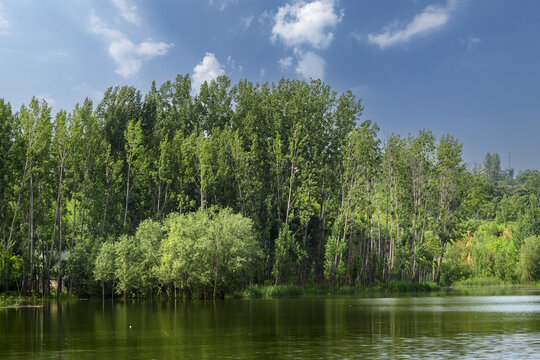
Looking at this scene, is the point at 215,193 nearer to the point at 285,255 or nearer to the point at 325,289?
the point at 285,255

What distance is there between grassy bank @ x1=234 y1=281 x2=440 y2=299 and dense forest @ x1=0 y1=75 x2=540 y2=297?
2066 mm

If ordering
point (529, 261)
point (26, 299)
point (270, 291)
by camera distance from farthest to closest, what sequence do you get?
point (529, 261), point (270, 291), point (26, 299)

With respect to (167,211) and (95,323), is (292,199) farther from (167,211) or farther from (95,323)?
(95,323)

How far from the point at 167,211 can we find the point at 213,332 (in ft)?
179

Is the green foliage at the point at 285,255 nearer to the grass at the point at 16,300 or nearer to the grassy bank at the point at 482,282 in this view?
the grass at the point at 16,300

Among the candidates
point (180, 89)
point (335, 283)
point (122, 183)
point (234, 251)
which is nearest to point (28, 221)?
point (122, 183)

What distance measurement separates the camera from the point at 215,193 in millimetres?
83312

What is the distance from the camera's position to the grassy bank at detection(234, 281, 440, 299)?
72250 millimetres

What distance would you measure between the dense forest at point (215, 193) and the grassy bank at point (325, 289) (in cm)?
207

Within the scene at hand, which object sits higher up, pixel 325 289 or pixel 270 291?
pixel 270 291

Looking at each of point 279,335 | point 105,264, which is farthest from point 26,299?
point 279,335

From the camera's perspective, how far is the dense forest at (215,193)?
6631 centimetres

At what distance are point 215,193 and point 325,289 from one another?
70.0 feet

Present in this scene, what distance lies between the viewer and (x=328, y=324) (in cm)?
3534
